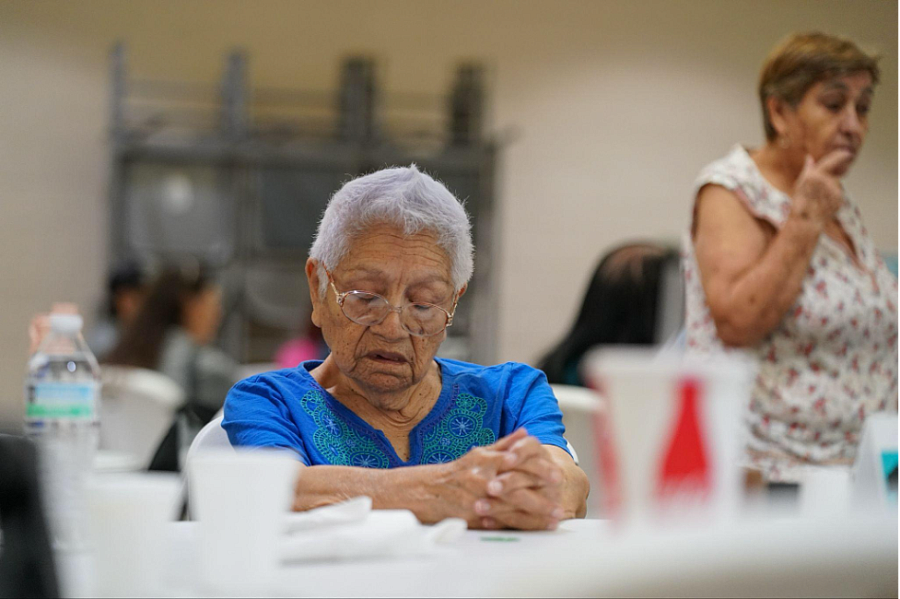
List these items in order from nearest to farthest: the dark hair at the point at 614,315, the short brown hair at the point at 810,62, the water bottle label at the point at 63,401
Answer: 1. the water bottle label at the point at 63,401
2. the short brown hair at the point at 810,62
3. the dark hair at the point at 614,315

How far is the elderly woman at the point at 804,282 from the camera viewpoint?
6.29 feet

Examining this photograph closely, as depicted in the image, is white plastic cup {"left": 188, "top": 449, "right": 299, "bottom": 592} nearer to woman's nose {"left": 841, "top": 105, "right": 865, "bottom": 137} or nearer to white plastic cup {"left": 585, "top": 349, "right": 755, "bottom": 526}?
white plastic cup {"left": 585, "top": 349, "right": 755, "bottom": 526}

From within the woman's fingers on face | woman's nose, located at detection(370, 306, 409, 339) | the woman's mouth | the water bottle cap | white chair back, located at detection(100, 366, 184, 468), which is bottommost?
white chair back, located at detection(100, 366, 184, 468)

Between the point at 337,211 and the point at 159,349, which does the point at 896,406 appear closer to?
the point at 337,211

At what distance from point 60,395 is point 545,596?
80 centimetres

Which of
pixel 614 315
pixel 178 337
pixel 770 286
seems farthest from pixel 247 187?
pixel 770 286

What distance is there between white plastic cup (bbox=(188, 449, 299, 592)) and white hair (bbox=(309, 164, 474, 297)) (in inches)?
34.9

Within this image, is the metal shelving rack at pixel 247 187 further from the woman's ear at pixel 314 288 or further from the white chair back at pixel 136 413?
the woman's ear at pixel 314 288

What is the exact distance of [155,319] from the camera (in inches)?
180

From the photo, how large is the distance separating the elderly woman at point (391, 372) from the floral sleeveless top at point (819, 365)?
50 cm

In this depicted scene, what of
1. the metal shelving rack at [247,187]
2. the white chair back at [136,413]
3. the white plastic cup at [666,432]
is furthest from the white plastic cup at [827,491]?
the metal shelving rack at [247,187]

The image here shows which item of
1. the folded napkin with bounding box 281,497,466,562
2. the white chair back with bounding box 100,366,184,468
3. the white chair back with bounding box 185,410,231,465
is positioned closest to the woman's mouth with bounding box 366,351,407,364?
the white chair back with bounding box 185,410,231,465

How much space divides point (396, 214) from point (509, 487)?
58 cm

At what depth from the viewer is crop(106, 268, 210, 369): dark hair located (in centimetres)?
444
